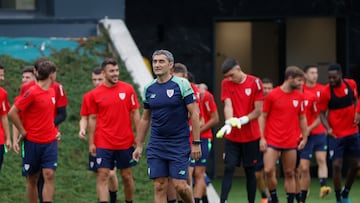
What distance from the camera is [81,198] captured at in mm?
18438

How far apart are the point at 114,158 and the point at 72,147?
9.89 ft

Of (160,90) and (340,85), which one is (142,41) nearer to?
(340,85)

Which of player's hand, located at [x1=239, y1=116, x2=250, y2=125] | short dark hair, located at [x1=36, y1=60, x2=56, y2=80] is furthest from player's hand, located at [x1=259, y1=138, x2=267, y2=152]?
short dark hair, located at [x1=36, y1=60, x2=56, y2=80]

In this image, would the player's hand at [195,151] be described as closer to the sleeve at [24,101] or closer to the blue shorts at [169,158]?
the blue shorts at [169,158]

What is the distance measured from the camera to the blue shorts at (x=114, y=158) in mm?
16859

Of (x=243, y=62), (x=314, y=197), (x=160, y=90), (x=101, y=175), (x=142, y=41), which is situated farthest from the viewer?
(x=243, y=62)

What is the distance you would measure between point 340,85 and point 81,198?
4.59 m

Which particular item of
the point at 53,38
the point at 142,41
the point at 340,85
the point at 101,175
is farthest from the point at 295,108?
the point at 142,41

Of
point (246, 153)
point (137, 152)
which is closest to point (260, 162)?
point (246, 153)

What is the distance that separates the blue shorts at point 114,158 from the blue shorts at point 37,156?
681mm

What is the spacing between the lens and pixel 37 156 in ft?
53.9

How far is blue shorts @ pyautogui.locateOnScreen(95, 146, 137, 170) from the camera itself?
1686 cm

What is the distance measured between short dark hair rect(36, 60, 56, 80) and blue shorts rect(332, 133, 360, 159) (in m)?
5.25

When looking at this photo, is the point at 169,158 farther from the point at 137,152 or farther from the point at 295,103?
the point at 295,103
